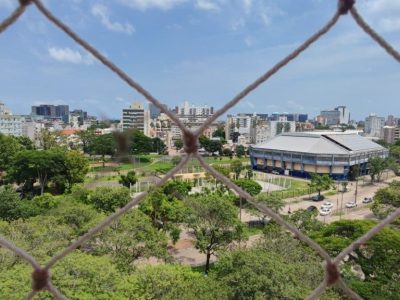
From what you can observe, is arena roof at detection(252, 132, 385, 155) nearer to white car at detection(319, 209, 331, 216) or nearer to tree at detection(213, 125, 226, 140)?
white car at detection(319, 209, 331, 216)

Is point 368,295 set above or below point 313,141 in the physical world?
below

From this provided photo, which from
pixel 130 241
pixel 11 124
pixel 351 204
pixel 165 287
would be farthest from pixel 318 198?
pixel 11 124

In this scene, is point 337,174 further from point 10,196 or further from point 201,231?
point 10,196

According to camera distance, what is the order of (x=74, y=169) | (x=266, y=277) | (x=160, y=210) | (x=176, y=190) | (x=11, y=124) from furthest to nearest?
(x=11, y=124) → (x=74, y=169) → (x=176, y=190) → (x=160, y=210) → (x=266, y=277)

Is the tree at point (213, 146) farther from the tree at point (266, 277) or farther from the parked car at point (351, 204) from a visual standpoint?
the tree at point (266, 277)

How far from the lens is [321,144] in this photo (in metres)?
18.6

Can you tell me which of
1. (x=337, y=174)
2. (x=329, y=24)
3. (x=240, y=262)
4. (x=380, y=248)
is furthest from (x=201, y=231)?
(x=337, y=174)

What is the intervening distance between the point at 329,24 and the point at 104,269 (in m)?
3.69

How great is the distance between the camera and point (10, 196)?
7.87 metres

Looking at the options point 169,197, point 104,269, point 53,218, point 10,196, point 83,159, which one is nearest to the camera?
point 104,269

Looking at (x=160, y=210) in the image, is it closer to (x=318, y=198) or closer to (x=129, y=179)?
(x=129, y=179)

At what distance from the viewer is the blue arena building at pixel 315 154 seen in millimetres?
17703

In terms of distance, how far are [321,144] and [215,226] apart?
13.5m

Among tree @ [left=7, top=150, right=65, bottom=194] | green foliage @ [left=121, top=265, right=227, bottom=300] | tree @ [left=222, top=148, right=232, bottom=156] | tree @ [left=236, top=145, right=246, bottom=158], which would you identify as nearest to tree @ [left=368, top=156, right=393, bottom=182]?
tree @ [left=236, top=145, right=246, bottom=158]
